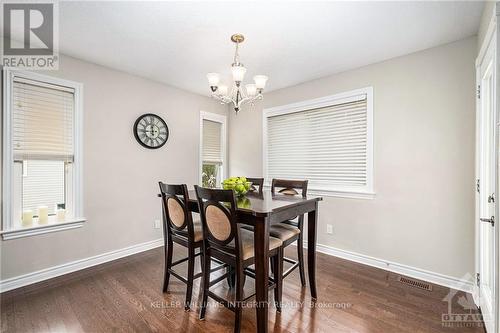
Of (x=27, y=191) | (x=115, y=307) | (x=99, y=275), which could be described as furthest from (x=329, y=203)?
(x=27, y=191)

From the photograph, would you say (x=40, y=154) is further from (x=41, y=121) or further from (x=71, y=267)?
(x=71, y=267)

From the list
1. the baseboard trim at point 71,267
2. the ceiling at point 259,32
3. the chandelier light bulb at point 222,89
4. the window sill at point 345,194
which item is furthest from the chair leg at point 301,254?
the baseboard trim at point 71,267

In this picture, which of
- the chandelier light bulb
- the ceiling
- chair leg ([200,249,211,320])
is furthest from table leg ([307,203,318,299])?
the ceiling

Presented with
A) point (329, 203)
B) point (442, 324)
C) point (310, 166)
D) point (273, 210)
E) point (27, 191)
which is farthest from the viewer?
point (310, 166)

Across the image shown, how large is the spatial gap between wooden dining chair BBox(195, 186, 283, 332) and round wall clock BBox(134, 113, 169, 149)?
6.82ft

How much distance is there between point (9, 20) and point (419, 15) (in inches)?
143

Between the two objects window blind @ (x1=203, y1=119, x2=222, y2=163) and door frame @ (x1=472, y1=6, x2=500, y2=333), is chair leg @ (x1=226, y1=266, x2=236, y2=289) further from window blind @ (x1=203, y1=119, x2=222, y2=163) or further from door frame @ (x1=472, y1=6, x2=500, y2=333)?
window blind @ (x1=203, y1=119, x2=222, y2=163)

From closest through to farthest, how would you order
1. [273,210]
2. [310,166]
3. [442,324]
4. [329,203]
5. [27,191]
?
[273,210], [442,324], [27,191], [329,203], [310,166]

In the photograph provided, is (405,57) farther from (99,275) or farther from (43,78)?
(99,275)

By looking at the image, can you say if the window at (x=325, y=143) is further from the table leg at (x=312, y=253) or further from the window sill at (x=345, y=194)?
the table leg at (x=312, y=253)

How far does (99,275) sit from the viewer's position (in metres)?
2.65

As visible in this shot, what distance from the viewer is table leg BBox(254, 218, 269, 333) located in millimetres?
1624

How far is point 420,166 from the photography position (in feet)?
8.51

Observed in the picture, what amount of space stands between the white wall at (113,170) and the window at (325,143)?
63.2 inches
